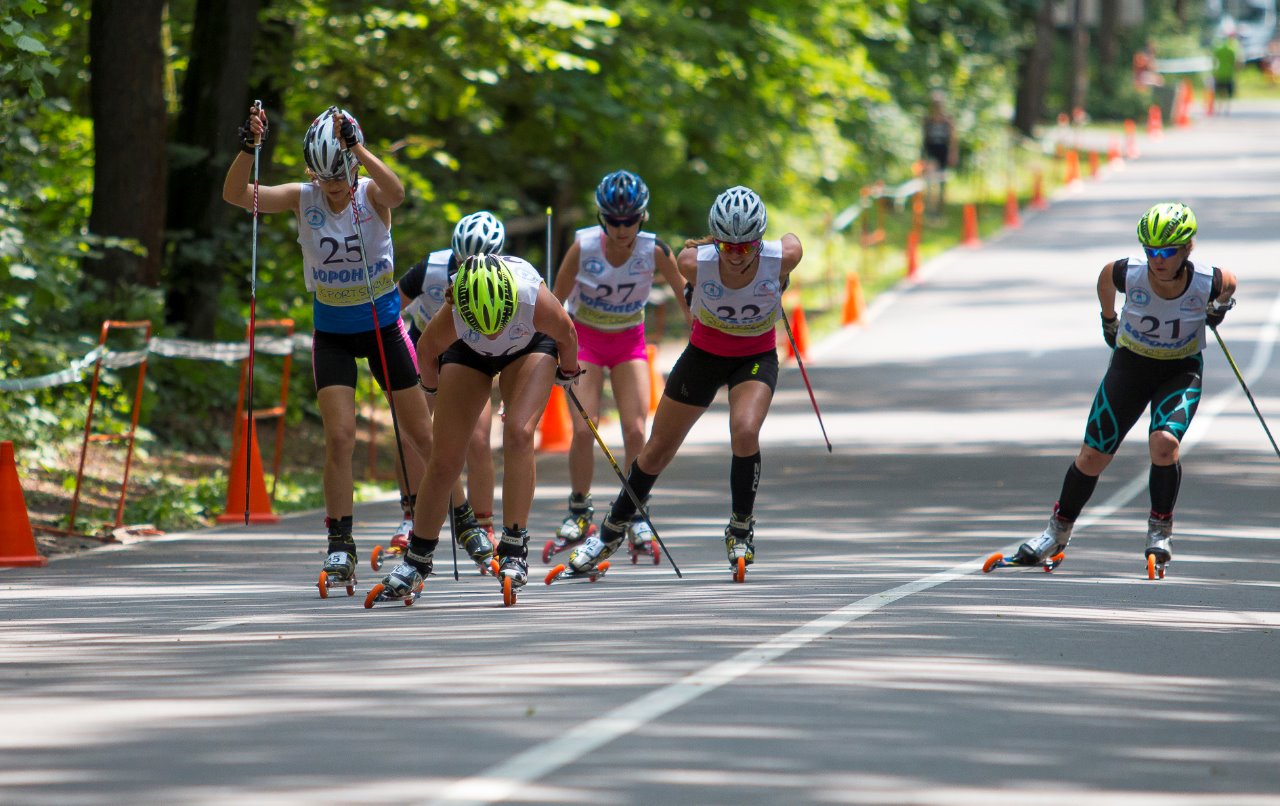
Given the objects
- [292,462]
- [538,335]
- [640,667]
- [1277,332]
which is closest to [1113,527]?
[538,335]

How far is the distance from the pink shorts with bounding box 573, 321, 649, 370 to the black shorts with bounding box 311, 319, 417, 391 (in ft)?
5.36

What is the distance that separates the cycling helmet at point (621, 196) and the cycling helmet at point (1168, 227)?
270 centimetres

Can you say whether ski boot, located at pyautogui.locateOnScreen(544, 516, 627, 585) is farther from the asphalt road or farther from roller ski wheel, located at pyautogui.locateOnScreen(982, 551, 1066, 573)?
roller ski wheel, located at pyautogui.locateOnScreen(982, 551, 1066, 573)

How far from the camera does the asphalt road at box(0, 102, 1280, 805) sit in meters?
6.32

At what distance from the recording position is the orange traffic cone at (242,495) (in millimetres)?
14625

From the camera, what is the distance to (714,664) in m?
8.12

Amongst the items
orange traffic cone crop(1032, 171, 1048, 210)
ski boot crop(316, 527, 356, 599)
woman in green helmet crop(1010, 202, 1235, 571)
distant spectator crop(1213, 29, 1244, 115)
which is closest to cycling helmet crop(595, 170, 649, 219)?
ski boot crop(316, 527, 356, 599)

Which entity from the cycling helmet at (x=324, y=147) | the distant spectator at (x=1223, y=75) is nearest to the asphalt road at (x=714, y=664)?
the cycling helmet at (x=324, y=147)

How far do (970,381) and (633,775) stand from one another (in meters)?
17.3

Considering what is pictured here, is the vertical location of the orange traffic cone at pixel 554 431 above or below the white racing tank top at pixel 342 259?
below

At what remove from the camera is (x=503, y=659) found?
327 inches

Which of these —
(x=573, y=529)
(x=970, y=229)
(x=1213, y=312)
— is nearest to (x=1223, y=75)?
(x=970, y=229)

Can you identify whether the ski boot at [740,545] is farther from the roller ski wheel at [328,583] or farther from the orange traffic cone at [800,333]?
the orange traffic cone at [800,333]

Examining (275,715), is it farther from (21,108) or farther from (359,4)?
(359,4)
